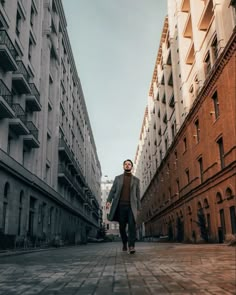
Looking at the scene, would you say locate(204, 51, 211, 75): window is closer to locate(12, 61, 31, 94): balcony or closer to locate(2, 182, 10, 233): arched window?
locate(12, 61, 31, 94): balcony

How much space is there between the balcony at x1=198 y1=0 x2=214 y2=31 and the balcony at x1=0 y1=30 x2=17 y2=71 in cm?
1361

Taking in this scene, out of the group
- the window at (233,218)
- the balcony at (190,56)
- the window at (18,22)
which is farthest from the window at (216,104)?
the window at (18,22)

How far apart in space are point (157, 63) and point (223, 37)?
26.4 metres

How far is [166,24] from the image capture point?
3903 centimetres

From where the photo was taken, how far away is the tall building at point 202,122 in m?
19.4

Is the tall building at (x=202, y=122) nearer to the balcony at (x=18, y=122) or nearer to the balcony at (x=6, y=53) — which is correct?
the balcony at (x=6, y=53)

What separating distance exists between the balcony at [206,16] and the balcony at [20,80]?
43.8 feet

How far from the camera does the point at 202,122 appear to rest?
24.2m

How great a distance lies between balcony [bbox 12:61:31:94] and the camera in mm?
21219

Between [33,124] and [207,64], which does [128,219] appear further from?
[207,64]

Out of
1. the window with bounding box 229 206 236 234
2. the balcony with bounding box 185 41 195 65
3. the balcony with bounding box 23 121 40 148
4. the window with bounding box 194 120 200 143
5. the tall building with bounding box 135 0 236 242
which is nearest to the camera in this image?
the window with bounding box 229 206 236 234

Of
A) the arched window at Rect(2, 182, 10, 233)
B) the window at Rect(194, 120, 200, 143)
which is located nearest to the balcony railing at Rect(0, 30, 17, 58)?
the arched window at Rect(2, 182, 10, 233)

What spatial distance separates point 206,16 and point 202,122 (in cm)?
779

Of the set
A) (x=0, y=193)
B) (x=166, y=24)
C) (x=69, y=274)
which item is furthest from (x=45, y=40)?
(x=69, y=274)
